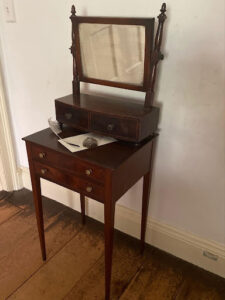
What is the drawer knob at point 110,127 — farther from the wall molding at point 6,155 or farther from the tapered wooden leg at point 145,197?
the wall molding at point 6,155

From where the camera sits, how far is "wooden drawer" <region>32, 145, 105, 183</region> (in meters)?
1.01

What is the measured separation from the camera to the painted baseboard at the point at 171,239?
1.38m

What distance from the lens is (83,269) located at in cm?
143

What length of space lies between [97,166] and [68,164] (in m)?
0.15

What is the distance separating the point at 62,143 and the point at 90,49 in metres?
0.47

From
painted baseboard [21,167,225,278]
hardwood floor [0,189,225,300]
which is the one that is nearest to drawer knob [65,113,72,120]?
painted baseboard [21,167,225,278]

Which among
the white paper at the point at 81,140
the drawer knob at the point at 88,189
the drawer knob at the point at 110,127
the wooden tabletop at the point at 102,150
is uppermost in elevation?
the drawer knob at the point at 110,127

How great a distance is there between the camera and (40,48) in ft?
4.92

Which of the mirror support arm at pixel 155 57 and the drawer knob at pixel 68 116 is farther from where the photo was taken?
the drawer knob at pixel 68 116

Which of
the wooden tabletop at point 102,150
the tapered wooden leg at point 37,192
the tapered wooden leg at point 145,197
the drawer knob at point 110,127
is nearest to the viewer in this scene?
the wooden tabletop at point 102,150

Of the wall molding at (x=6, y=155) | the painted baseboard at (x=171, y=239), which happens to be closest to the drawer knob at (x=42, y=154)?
the painted baseboard at (x=171, y=239)

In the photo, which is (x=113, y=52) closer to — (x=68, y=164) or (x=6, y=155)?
(x=68, y=164)

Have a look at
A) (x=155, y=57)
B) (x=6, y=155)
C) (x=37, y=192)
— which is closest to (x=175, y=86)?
(x=155, y=57)

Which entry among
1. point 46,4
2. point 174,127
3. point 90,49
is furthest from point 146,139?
point 46,4
